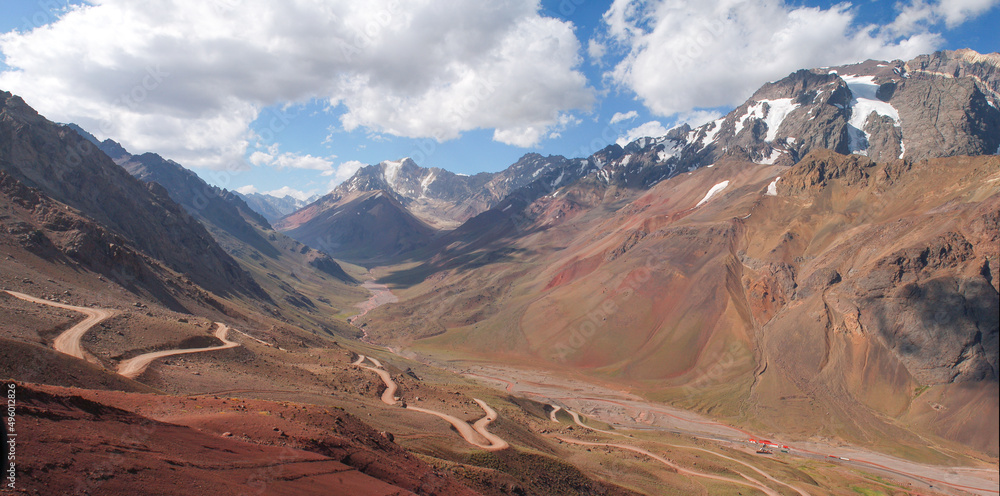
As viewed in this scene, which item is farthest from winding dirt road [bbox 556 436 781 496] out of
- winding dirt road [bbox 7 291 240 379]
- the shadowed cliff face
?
the shadowed cliff face

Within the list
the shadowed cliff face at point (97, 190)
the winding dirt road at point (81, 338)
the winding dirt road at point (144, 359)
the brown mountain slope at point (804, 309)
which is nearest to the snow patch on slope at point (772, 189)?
the brown mountain slope at point (804, 309)

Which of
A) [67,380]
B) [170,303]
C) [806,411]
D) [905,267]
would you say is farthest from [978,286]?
[170,303]

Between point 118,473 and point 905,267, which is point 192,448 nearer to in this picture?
point 118,473

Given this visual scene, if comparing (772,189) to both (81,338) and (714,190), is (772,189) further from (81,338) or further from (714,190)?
(81,338)

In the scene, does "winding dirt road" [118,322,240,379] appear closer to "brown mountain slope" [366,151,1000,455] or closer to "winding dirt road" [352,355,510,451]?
"winding dirt road" [352,355,510,451]

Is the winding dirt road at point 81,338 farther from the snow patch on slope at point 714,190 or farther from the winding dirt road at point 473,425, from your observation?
the snow patch on slope at point 714,190
